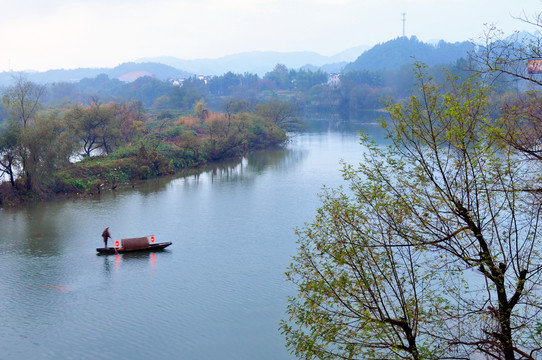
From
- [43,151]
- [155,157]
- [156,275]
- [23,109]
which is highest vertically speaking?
[23,109]

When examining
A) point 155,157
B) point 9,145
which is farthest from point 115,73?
point 9,145

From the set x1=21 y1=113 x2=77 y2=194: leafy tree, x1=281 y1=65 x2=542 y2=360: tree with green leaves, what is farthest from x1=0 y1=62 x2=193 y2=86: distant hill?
x1=281 y1=65 x2=542 y2=360: tree with green leaves

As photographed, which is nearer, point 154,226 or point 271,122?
point 154,226

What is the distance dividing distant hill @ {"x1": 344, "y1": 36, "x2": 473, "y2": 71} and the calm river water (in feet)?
273

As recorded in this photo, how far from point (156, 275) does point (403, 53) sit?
9940 cm

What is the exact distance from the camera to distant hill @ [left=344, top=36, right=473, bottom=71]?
326ft

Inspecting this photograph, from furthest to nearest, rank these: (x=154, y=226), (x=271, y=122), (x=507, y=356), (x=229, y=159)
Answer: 1. (x=271, y=122)
2. (x=229, y=159)
3. (x=154, y=226)
4. (x=507, y=356)

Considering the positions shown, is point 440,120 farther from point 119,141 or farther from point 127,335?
point 119,141

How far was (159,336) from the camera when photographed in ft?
34.0

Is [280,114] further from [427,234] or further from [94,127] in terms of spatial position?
[427,234]

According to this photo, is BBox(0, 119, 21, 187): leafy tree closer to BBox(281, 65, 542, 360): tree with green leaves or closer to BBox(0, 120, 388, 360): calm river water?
→ BBox(0, 120, 388, 360): calm river water

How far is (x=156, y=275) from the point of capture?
13469 millimetres

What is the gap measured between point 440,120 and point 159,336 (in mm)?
6945

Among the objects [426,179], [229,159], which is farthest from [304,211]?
[229,159]
